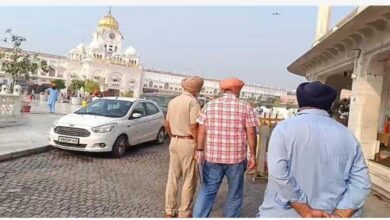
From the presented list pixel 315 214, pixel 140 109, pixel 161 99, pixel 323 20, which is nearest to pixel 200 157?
pixel 315 214

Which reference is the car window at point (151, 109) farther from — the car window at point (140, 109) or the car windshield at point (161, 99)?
the car windshield at point (161, 99)

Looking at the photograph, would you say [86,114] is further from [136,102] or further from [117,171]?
[117,171]

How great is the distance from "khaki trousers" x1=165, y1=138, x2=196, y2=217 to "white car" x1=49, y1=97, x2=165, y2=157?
462 cm

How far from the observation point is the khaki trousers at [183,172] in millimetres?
4789

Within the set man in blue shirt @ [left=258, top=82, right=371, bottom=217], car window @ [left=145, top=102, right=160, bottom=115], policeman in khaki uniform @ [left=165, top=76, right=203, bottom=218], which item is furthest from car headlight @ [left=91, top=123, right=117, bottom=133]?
man in blue shirt @ [left=258, top=82, right=371, bottom=217]

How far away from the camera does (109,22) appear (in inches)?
3868

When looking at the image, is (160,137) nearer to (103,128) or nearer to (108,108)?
(108,108)

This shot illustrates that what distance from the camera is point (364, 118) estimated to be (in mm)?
9844

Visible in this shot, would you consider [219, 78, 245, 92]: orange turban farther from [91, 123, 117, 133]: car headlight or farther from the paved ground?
[91, 123, 117, 133]: car headlight

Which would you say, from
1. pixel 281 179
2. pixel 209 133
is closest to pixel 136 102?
pixel 209 133

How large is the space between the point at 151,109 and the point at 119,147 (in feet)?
7.98

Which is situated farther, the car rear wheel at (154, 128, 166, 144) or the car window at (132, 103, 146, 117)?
the car rear wheel at (154, 128, 166, 144)

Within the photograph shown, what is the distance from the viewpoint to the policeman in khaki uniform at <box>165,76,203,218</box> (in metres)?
4.79

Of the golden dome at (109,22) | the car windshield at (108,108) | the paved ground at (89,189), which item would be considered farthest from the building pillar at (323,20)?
the golden dome at (109,22)
